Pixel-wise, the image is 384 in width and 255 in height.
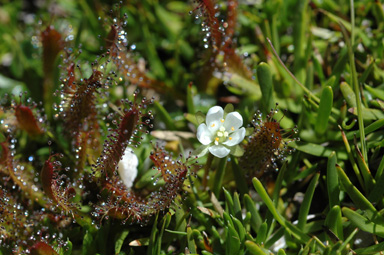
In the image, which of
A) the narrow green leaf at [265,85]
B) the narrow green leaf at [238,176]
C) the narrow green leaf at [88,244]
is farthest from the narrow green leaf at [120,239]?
the narrow green leaf at [265,85]

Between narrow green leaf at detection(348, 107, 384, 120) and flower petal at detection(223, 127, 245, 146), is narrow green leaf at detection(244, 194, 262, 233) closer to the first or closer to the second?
flower petal at detection(223, 127, 245, 146)

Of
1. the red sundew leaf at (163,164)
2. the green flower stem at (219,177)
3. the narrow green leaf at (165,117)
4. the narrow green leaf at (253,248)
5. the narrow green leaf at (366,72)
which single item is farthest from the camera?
the narrow green leaf at (165,117)

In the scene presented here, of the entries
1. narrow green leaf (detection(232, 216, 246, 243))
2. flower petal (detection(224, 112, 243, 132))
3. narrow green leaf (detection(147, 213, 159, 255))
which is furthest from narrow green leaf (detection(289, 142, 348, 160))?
narrow green leaf (detection(147, 213, 159, 255))

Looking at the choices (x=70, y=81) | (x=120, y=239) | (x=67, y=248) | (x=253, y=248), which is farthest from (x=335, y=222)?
(x=70, y=81)

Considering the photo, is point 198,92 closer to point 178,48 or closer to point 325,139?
point 178,48

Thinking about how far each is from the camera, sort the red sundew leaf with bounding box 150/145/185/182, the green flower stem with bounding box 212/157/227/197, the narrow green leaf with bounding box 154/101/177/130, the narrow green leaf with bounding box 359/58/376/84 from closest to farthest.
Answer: the red sundew leaf with bounding box 150/145/185/182 → the green flower stem with bounding box 212/157/227/197 → the narrow green leaf with bounding box 359/58/376/84 → the narrow green leaf with bounding box 154/101/177/130

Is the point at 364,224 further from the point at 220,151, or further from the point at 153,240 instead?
the point at 153,240

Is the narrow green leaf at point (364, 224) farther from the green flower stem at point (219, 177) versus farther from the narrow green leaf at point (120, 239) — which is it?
the narrow green leaf at point (120, 239)
